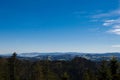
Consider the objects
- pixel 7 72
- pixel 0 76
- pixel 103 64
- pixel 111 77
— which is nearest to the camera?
pixel 111 77

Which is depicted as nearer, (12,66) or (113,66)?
(113,66)

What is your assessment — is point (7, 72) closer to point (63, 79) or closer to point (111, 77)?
point (63, 79)

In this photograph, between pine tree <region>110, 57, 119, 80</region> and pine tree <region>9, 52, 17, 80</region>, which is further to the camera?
pine tree <region>9, 52, 17, 80</region>

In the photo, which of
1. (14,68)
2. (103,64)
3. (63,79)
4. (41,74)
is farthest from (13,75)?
(103,64)

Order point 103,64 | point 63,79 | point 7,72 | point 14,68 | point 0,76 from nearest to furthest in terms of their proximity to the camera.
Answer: point 103,64
point 63,79
point 0,76
point 14,68
point 7,72

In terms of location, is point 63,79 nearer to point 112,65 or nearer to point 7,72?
point 112,65

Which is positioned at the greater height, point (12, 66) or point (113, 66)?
point (113, 66)

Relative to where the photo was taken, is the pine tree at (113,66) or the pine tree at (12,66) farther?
the pine tree at (12,66)

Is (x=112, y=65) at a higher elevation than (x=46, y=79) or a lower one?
higher

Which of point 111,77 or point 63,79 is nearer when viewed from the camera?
point 111,77
